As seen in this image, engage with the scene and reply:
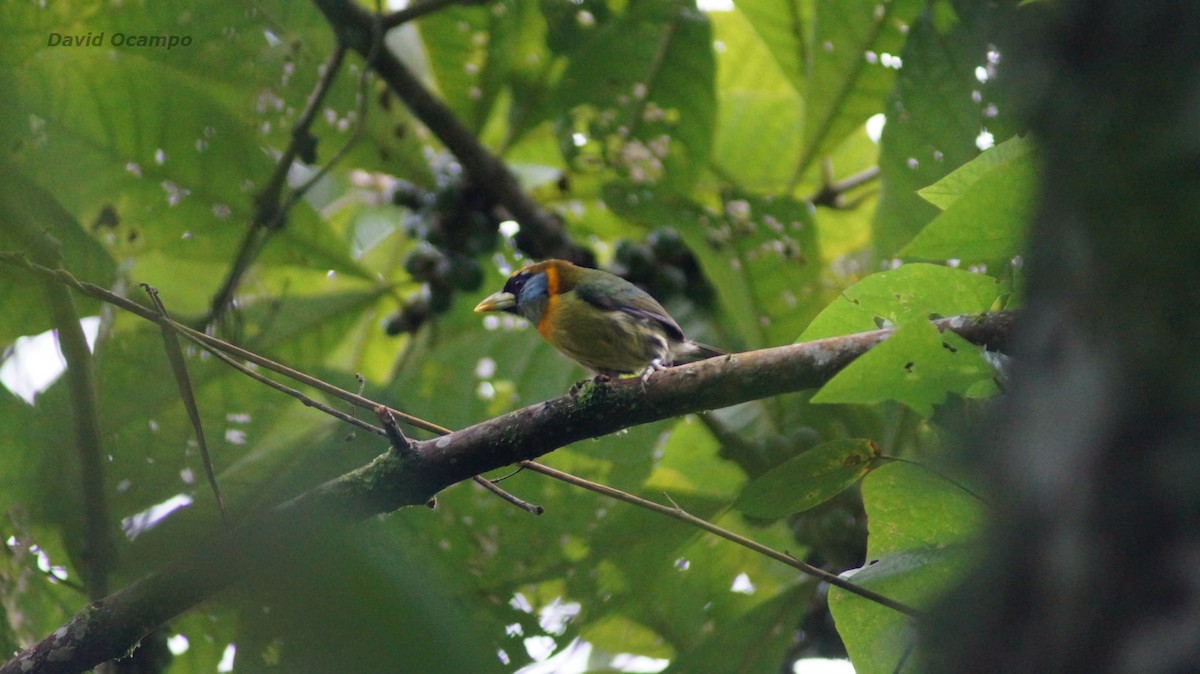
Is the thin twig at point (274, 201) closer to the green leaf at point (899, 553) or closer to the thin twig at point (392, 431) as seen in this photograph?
the thin twig at point (392, 431)

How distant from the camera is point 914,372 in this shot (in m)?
1.79

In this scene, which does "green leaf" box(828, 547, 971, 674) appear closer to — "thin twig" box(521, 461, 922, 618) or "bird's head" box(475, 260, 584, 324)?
"thin twig" box(521, 461, 922, 618)

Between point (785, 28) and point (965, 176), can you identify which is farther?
point (785, 28)

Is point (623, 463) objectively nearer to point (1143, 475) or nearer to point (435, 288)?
point (435, 288)

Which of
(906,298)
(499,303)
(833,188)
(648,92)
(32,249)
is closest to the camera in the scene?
(906,298)

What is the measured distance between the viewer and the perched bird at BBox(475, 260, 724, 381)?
3773 mm

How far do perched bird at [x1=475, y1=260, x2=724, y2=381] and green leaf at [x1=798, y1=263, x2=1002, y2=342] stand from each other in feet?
4.88

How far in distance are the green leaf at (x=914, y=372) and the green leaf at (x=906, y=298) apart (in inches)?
8.9

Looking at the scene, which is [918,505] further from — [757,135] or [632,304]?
[757,135]

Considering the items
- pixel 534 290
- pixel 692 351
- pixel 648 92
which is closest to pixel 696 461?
pixel 692 351

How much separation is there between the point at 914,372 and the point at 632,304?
2.14 m

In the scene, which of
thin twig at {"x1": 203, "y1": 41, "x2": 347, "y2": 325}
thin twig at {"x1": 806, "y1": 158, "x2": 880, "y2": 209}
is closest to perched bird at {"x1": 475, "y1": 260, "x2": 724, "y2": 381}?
thin twig at {"x1": 203, "y1": 41, "x2": 347, "y2": 325}

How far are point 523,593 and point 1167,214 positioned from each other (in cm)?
349

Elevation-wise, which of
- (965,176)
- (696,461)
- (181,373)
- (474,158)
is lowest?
(696,461)
